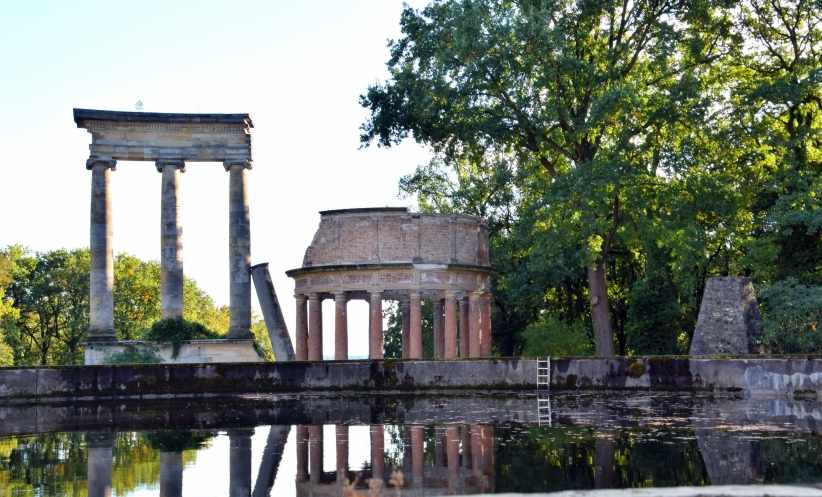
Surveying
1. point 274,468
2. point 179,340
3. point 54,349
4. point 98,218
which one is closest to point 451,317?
point 179,340

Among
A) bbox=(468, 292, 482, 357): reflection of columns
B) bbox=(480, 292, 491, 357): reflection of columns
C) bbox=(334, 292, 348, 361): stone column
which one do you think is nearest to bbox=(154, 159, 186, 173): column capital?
bbox=(334, 292, 348, 361): stone column

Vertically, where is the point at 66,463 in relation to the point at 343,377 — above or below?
below

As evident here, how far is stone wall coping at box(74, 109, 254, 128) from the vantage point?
54281 millimetres

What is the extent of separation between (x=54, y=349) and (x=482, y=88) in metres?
69.2

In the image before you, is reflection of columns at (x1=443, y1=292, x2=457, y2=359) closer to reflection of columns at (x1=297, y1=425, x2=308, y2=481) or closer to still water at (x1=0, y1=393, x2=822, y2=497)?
still water at (x1=0, y1=393, x2=822, y2=497)

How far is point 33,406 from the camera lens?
3725cm

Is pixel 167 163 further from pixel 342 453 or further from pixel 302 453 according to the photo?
pixel 342 453

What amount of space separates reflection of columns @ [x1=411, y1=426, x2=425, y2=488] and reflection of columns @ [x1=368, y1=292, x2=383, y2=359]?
2493cm

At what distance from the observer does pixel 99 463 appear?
20.4m

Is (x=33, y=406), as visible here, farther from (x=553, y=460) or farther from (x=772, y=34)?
(x=772, y=34)

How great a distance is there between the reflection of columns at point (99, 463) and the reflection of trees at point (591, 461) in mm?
6621

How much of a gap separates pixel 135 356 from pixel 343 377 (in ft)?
52.4

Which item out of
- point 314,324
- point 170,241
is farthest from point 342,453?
point 170,241

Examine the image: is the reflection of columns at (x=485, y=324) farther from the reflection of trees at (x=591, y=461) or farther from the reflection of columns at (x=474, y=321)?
the reflection of trees at (x=591, y=461)
